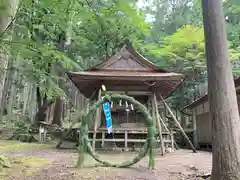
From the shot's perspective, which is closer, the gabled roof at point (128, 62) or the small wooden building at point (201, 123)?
the gabled roof at point (128, 62)

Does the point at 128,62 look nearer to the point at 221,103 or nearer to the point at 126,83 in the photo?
the point at 126,83

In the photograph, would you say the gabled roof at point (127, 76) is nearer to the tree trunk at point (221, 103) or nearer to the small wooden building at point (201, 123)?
the small wooden building at point (201, 123)

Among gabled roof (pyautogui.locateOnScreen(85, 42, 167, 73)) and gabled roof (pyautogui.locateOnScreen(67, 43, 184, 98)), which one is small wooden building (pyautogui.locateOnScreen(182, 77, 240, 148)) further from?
gabled roof (pyautogui.locateOnScreen(85, 42, 167, 73))

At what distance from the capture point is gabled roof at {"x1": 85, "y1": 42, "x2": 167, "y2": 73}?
1152 centimetres

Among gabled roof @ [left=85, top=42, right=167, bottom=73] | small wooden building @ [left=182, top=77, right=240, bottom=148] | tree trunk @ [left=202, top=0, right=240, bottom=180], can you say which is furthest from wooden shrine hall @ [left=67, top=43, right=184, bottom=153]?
tree trunk @ [left=202, top=0, right=240, bottom=180]

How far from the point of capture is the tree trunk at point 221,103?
13.8 feet

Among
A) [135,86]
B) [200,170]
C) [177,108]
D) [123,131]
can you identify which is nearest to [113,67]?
[135,86]

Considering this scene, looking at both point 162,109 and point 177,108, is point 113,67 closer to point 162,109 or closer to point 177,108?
point 162,109

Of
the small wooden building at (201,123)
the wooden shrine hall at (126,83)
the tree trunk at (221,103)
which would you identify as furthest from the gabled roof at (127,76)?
the tree trunk at (221,103)

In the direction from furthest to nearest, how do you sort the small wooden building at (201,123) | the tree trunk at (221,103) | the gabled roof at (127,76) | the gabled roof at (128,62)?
the small wooden building at (201,123)
the gabled roof at (128,62)
the gabled roof at (127,76)
the tree trunk at (221,103)

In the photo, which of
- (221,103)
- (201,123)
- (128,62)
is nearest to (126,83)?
(128,62)

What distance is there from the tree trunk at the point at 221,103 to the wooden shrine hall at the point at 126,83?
5.52 metres

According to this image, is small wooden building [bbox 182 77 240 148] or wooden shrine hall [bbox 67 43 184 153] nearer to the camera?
wooden shrine hall [bbox 67 43 184 153]

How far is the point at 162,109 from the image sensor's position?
19.0m
